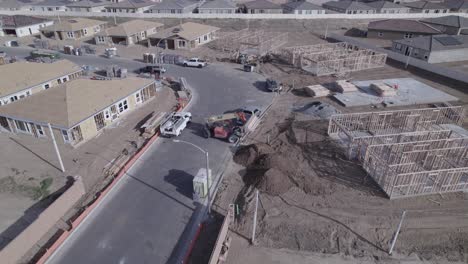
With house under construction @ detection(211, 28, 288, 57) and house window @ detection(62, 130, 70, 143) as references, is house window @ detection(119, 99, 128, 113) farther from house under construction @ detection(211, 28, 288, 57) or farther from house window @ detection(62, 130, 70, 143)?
house under construction @ detection(211, 28, 288, 57)

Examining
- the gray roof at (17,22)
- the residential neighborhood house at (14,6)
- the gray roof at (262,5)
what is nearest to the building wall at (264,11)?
the gray roof at (262,5)

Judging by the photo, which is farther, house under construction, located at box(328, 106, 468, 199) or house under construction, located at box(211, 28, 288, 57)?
house under construction, located at box(211, 28, 288, 57)

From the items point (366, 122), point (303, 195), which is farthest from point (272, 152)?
point (366, 122)

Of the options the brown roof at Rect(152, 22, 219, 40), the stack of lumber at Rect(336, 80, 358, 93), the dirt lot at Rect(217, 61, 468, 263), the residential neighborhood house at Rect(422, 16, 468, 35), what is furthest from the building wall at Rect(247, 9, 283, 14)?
the dirt lot at Rect(217, 61, 468, 263)

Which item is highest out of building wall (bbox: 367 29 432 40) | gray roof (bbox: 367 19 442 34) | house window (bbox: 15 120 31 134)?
gray roof (bbox: 367 19 442 34)

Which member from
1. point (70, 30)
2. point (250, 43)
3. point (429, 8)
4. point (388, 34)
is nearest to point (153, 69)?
point (250, 43)

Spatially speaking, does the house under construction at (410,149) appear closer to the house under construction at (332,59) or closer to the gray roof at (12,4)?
the house under construction at (332,59)

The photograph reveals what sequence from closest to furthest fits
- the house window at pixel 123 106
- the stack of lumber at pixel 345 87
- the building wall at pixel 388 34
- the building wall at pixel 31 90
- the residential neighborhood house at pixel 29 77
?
the house window at pixel 123 106 < the building wall at pixel 31 90 < the residential neighborhood house at pixel 29 77 < the stack of lumber at pixel 345 87 < the building wall at pixel 388 34
